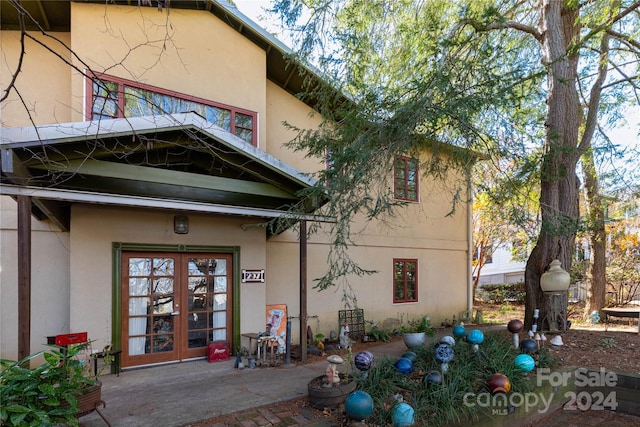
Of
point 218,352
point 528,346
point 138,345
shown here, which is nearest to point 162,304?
point 138,345

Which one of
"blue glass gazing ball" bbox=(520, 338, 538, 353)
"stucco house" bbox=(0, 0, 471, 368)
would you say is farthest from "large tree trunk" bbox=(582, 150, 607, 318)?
"stucco house" bbox=(0, 0, 471, 368)

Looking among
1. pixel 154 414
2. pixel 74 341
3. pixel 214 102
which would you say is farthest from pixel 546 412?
pixel 214 102

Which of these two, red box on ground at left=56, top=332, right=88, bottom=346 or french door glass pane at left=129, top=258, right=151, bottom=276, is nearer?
red box on ground at left=56, top=332, right=88, bottom=346

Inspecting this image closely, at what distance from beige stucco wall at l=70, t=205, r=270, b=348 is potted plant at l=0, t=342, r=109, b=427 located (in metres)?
2.27

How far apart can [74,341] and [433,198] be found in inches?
395

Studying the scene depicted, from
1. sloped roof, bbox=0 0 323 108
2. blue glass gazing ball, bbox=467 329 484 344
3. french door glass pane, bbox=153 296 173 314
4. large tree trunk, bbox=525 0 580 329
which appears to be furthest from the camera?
large tree trunk, bbox=525 0 580 329

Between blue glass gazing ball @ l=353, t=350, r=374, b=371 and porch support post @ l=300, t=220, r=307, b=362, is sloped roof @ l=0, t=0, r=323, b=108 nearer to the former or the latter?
porch support post @ l=300, t=220, r=307, b=362

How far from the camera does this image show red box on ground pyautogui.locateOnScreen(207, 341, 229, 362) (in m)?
7.12

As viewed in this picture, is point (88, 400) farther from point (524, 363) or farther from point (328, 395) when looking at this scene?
point (524, 363)

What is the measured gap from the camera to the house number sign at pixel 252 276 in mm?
7816

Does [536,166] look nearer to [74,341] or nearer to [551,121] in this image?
[551,121]

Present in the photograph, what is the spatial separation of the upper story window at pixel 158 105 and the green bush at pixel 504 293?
15.3m

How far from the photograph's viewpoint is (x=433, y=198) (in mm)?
12195

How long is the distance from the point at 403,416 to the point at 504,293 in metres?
16.3
